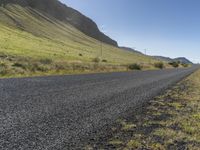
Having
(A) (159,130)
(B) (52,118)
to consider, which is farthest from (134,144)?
(B) (52,118)

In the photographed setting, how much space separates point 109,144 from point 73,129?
171 centimetres

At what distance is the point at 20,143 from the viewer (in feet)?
26.9

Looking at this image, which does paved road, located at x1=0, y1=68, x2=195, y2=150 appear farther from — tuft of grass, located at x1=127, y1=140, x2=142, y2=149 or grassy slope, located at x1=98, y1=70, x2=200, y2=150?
tuft of grass, located at x1=127, y1=140, x2=142, y2=149

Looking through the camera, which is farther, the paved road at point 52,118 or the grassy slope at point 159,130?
the grassy slope at point 159,130

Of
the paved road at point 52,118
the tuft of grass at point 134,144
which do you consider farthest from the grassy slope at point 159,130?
the paved road at point 52,118

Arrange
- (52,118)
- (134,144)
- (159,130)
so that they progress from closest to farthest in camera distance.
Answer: (134,144) → (159,130) → (52,118)

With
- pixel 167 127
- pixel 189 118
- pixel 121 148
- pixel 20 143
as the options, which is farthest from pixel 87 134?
pixel 189 118

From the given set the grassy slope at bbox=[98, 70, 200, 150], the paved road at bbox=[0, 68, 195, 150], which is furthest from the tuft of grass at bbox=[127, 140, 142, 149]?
the paved road at bbox=[0, 68, 195, 150]

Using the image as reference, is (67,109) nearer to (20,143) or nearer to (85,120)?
(85,120)

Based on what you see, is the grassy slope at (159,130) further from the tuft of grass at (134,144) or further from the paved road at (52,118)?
the paved road at (52,118)

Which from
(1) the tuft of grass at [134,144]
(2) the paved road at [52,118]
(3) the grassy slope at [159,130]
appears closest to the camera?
(2) the paved road at [52,118]

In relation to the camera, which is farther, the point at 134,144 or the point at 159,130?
the point at 159,130

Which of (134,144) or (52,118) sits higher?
(52,118)

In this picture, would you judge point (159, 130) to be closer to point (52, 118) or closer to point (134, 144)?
point (134, 144)
